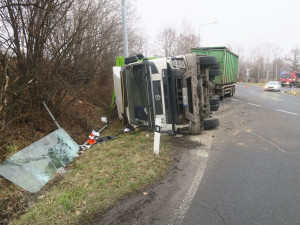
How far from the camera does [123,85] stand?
265 inches

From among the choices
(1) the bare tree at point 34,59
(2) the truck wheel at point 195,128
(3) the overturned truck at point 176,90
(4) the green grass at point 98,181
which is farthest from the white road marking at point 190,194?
(1) the bare tree at point 34,59

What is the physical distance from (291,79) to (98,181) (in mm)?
40706

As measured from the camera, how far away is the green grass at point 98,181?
2.70 meters

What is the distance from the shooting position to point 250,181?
344 centimetres

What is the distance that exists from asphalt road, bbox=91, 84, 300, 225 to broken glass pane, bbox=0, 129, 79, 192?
1665 mm

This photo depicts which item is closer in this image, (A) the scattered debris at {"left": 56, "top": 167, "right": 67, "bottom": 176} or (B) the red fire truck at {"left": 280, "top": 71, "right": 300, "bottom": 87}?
(A) the scattered debris at {"left": 56, "top": 167, "right": 67, "bottom": 176}

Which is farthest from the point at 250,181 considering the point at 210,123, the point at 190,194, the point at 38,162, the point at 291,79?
the point at 291,79

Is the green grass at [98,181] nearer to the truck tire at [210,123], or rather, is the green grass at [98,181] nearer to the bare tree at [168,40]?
the truck tire at [210,123]

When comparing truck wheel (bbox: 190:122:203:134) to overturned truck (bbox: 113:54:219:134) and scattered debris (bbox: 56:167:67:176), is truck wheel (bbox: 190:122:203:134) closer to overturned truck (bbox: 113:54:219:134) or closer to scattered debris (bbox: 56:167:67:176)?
overturned truck (bbox: 113:54:219:134)

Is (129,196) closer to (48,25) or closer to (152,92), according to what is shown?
(152,92)

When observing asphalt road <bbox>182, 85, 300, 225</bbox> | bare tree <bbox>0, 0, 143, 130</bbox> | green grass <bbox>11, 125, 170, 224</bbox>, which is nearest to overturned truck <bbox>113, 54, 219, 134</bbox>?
green grass <bbox>11, 125, 170, 224</bbox>

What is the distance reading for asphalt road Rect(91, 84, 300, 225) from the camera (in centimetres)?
260

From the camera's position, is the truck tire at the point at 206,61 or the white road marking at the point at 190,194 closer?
the white road marking at the point at 190,194

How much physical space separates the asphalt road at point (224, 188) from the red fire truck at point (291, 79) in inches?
1422
